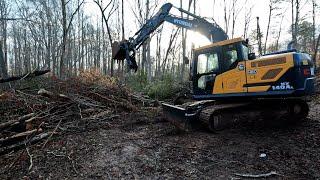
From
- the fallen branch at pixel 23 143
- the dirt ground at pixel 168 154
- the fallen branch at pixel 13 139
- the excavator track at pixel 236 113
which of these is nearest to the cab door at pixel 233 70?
the excavator track at pixel 236 113

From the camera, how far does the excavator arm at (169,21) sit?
10547mm

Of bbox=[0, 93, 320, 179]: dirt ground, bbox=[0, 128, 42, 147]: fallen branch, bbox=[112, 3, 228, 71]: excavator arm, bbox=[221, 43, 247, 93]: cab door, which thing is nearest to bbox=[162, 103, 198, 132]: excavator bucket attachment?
bbox=[0, 93, 320, 179]: dirt ground

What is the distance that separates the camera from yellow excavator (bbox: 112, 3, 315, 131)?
8.00 m

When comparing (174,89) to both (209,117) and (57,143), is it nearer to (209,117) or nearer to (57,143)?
(209,117)

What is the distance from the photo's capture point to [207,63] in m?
9.52

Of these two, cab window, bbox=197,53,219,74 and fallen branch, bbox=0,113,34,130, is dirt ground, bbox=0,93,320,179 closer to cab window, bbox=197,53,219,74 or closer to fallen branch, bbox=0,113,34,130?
fallen branch, bbox=0,113,34,130

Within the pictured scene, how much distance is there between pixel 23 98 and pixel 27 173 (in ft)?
12.1

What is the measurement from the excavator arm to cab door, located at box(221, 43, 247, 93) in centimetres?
206

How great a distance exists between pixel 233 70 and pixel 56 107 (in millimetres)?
5165

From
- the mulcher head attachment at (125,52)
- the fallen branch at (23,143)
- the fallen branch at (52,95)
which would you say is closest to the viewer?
the fallen branch at (23,143)

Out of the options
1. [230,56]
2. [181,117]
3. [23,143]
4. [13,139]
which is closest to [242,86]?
[230,56]

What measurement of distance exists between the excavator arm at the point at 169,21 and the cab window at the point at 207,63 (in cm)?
163

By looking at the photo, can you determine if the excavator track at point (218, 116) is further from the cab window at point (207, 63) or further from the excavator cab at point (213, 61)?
the cab window at point (207, 63)

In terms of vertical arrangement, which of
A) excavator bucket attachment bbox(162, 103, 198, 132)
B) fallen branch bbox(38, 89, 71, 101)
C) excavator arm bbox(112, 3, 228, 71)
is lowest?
excavator bucket attachment bbox(162, 103, 198, 132)
